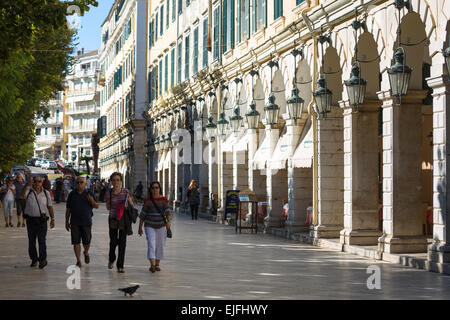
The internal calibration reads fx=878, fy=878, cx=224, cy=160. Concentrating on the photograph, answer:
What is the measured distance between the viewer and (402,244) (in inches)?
704

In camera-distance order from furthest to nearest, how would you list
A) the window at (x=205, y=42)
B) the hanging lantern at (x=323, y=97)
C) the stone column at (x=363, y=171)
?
1. the window at (x=205, y=42)
2. the hanging lantern at (x=323, y=97)
3. the stone column at (x=363, y=171)

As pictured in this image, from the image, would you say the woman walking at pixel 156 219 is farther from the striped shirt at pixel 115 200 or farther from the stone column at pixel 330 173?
the stone column at pixel 330 173

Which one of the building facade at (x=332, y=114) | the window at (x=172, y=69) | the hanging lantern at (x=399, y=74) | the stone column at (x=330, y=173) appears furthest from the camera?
the window at (x=172, y=69)

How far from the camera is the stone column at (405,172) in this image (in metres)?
18.0

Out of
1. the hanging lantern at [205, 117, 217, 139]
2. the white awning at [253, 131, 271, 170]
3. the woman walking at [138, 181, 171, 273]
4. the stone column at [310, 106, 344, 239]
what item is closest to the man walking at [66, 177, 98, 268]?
the woman walking at [138, 181, 171, 273]

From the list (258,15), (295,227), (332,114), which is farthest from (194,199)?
(332,114)

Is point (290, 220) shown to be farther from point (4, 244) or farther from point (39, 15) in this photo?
point (39, 15)

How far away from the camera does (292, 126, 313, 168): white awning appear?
23.9 metres

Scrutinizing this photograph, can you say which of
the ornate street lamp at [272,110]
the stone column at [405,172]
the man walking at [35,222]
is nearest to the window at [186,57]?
the ornate street lamp at [272,110]

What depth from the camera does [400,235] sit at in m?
18.0

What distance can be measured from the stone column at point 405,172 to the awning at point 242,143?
1328 cm

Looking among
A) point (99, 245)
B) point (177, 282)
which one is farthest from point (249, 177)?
point (177, 282)
